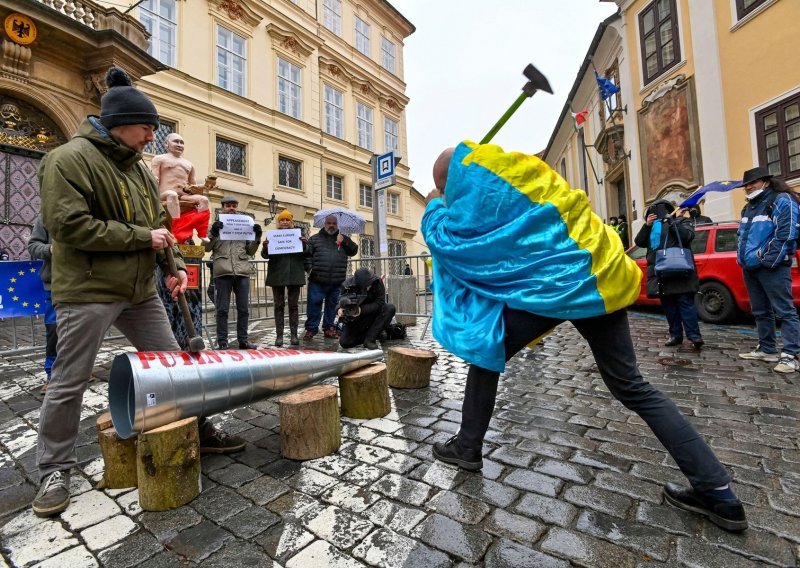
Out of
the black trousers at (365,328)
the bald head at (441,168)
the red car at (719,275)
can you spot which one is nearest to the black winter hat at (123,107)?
the bald head at (441,168)

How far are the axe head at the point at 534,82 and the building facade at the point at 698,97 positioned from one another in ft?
38.0

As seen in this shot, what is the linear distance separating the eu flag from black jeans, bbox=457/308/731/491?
550 centimetres

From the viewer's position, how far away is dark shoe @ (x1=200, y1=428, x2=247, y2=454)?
2.68 m

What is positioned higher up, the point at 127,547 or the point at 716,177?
the point at 716,177

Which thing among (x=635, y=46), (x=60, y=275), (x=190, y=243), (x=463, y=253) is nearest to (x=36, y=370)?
(x=190, y=243)

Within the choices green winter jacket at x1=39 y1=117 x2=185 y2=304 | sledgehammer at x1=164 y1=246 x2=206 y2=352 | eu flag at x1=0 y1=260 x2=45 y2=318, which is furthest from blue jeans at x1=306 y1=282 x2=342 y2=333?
green winter jacket at x1=39 y1=117 x2=185 y2=304

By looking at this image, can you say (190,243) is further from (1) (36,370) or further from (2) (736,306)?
(2) (736,306)

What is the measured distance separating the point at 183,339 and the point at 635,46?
A: 57.3 ft

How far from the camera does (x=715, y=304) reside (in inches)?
289

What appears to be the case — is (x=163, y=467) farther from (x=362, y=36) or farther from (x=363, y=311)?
(x=362, y=36)

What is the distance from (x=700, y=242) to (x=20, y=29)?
14785 mm

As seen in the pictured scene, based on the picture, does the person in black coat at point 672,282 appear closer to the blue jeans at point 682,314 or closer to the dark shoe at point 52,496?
the blue jeans at point 682,314

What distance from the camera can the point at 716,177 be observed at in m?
11.9

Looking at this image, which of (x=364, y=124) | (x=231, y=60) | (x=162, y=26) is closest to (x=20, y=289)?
(x=162, y=26)
